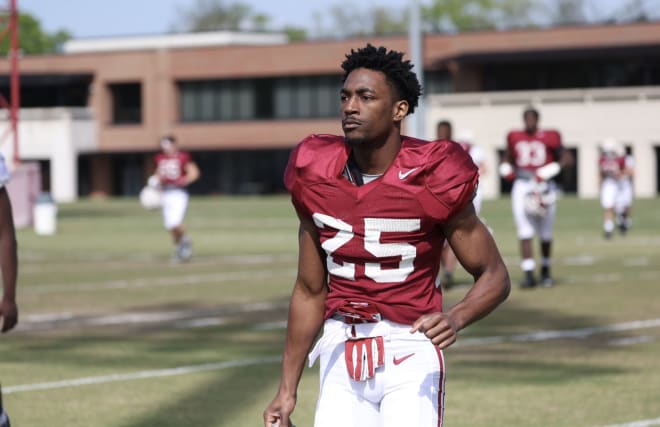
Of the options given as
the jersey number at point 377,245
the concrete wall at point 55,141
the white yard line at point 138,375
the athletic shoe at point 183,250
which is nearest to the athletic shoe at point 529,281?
the white yard line at point 138,375

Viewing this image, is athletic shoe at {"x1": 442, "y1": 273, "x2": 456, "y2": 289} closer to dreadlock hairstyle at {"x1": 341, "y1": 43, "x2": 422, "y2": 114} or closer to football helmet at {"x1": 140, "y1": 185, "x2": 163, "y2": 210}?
football helmet at {"x1": 140, "y1": 185, "x2": 163, "y2": 210}

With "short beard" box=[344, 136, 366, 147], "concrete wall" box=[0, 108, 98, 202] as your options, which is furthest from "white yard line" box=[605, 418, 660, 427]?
"concrete wall" box=[0, 108, 98, 202]

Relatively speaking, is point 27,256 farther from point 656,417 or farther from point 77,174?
point 77,174

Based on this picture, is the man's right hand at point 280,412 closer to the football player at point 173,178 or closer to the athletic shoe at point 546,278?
the athletic shoe at point 546,278

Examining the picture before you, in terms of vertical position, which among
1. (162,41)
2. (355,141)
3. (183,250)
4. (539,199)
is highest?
(162,41)

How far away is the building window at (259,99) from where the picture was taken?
77875 mm

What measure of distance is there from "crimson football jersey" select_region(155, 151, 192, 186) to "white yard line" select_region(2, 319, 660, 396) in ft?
39.4

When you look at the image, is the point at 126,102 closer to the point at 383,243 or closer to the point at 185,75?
the point at 185,75

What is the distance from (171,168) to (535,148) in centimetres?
863

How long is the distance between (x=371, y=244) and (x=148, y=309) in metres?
10.8

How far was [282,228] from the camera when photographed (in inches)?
1407

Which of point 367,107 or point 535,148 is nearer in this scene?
point 367,107

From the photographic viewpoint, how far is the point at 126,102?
8256 centimetres

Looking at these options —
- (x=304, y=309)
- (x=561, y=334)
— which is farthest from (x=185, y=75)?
(x=304, y=309)
